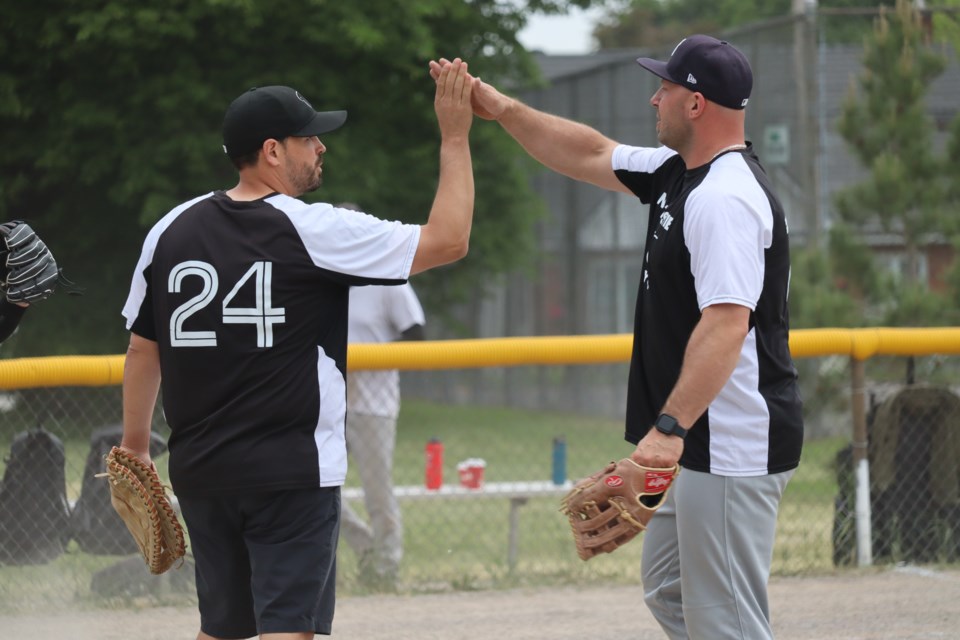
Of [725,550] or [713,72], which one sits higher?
[713,72]

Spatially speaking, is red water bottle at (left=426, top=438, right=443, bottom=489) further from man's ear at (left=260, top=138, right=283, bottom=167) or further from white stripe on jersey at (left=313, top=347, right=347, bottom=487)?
man's ear at (left=260, top=138, right=283, bottom=167)

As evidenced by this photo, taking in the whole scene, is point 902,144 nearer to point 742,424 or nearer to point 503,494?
point 503,494

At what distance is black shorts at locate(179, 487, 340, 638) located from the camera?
350cm

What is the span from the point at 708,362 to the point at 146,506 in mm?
1755

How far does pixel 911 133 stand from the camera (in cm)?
1005

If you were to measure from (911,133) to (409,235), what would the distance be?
749cm

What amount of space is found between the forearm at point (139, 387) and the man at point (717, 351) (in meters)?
1.47

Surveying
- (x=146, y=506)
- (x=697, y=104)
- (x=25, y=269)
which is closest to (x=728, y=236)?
(x=697, y=104)

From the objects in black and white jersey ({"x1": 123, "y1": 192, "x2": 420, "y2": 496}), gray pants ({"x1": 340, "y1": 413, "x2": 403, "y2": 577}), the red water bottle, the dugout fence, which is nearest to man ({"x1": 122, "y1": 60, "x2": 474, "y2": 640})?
black and white jersey ({"x1": 123, "y1": 192, "x2": 420, "y2": 496})

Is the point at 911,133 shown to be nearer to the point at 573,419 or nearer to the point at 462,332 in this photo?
the point at 573,419

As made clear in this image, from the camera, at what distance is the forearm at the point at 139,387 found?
3.76 metres

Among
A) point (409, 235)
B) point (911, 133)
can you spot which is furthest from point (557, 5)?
point (409, 235)

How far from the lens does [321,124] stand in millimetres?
3670

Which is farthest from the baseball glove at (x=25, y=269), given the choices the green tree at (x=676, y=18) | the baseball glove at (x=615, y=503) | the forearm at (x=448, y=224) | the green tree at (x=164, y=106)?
the green tree at (x=676, y=18)
